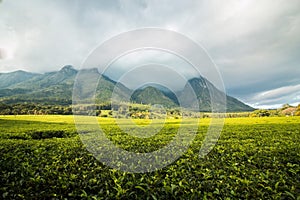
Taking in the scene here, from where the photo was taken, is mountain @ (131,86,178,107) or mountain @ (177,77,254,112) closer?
mountain @ (177,77,254,112)

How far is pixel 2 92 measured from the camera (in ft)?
600

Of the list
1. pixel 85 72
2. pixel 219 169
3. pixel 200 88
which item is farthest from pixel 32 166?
pixel 200 88

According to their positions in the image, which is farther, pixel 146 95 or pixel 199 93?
pixel 146 95

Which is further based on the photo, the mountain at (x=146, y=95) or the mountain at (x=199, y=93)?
the mountain at (x=146, y=95)

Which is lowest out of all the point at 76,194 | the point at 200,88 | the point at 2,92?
the point at 76,194

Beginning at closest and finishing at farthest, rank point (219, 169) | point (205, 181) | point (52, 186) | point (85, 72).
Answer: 1. point (52, 186)
2. point (205, 181)
3. point (219, 169)
4. point (85, 72)

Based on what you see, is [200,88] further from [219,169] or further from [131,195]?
[131,195]

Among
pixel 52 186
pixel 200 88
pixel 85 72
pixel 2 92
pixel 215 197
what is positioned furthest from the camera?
pixel 2 92

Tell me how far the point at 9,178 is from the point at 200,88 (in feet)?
21.9

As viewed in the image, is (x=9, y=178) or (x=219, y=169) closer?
A: (x=9, y=178)

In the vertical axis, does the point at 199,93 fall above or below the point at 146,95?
below

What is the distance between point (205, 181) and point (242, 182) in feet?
2.91

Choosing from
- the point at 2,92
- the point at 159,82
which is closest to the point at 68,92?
the point at 2,92

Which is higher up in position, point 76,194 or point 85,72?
point 85,72
